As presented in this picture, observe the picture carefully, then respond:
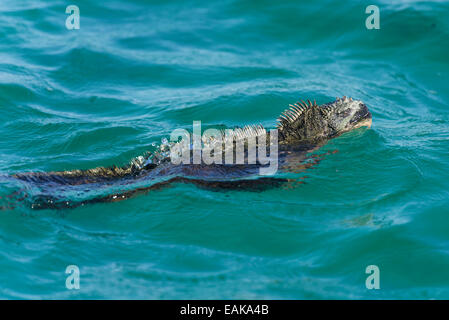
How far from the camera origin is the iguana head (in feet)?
25.1

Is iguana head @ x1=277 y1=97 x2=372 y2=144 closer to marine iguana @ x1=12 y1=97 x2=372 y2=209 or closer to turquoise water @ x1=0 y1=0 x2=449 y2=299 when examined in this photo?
marine iguana @ x1=12 y1=97 x2=372 y2=209

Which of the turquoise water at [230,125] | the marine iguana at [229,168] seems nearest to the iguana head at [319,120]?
the marine iguana at [229,168]

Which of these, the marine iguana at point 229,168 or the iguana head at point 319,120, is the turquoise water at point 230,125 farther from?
the iguana head at point 319,120

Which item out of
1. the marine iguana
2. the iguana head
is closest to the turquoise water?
the marine iguana

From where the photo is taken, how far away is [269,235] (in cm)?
679

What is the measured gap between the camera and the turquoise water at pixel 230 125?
618cm

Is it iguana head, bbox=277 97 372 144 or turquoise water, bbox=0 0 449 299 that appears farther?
iguana head, bbox=277 97 372 144

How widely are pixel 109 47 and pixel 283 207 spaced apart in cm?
818

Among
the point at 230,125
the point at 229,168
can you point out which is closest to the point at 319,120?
the point at 229,168

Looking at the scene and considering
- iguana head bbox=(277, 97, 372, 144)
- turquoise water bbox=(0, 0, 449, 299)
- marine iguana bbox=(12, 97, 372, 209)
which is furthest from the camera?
iguana head bbox=(277, 97, 372, 144)

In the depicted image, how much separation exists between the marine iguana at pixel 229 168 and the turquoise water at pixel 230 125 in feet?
0.54
